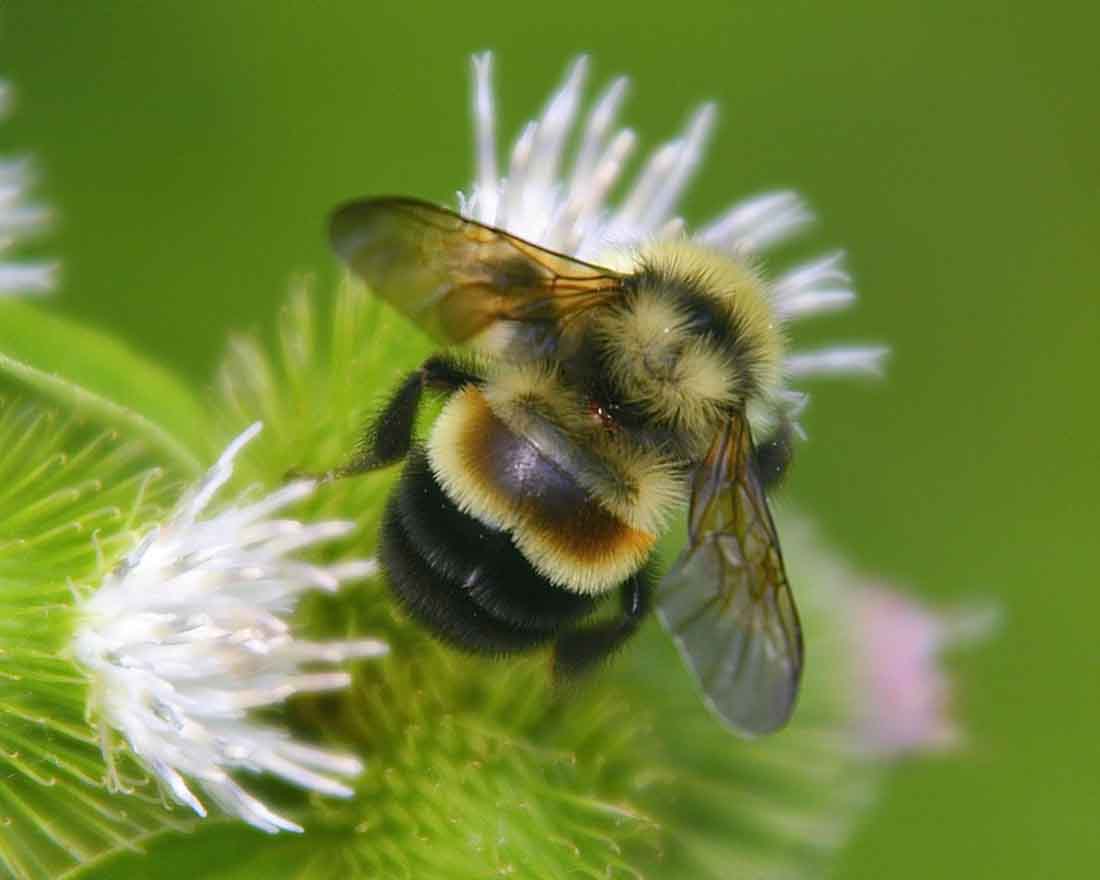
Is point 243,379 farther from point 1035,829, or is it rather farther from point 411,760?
point 1035,829

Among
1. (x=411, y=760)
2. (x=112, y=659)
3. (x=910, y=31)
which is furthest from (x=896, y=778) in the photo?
(x=112, y=659)

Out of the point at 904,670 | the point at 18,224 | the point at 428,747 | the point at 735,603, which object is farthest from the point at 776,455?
the point at 18,224

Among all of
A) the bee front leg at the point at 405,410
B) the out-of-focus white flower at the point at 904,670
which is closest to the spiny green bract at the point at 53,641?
the bee front leg at the point at 405,410

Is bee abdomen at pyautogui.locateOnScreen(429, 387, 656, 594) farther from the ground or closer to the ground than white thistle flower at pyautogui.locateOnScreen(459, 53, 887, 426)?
closer to the ground

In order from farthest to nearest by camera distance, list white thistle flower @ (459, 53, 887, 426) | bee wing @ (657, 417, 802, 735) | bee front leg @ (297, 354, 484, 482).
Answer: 1. white thistle flower @ (459, 53, 887, 426)
2. bee front leg @ (297, 354, 484, 482)
3. bee wing @ (657, 417, 802, 735)

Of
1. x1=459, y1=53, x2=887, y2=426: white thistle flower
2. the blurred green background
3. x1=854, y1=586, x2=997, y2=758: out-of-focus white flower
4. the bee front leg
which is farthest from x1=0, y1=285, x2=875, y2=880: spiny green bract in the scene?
the blurred green background

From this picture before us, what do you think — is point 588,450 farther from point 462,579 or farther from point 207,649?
point 207,649

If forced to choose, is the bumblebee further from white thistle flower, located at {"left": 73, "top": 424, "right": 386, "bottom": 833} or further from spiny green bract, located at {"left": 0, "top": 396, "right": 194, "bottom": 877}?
spiny green bract, located at {"left": 0, "top": 396, "right": 194, "bottom": 877}
